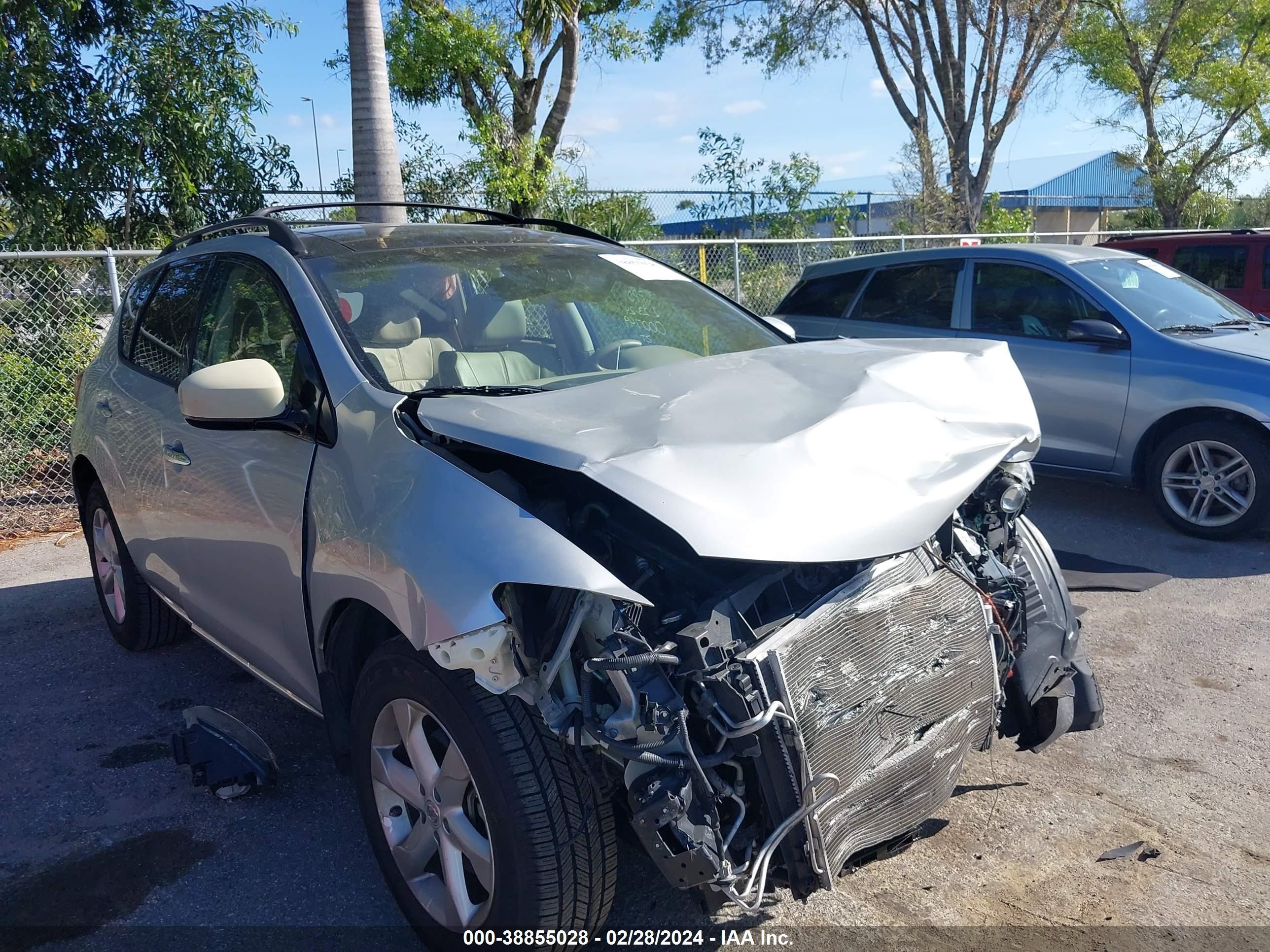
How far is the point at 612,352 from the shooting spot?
12.0 feet

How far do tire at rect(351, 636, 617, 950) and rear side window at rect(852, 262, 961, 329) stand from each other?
5964 mm

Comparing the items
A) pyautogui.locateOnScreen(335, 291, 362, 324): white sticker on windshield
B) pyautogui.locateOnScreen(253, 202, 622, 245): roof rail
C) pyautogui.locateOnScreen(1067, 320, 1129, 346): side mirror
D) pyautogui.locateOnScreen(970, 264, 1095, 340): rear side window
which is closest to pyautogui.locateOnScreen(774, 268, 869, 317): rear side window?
pyautogui.locateOnScreen(970, 264, 1095, 340): rear side window

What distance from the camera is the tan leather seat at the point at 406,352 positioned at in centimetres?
306

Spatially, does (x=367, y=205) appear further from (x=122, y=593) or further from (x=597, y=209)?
(x=597, y=209)

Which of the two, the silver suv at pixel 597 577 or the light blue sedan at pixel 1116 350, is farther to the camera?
the light blue sedan at pixel 1116 350

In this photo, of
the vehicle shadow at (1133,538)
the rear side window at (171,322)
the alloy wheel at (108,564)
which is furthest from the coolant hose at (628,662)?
the vehicle shadow at (1133,538)

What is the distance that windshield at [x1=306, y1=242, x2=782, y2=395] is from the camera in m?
3.21

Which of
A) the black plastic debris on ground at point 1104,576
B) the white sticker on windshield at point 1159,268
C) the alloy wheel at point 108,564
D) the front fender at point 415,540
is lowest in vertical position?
the black plastic debris on ground at point 1104,576

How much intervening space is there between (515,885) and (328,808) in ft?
4.65

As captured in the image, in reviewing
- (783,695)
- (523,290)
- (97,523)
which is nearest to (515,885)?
(783,695)

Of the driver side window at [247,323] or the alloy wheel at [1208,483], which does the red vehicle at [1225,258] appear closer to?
the alloy wheel at [1208,483]

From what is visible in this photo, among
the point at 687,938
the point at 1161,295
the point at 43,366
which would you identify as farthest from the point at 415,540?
the point at 43,366

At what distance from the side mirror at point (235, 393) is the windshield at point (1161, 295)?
5809 mm

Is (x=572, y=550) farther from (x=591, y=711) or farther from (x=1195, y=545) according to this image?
(x=1195, y=545)
